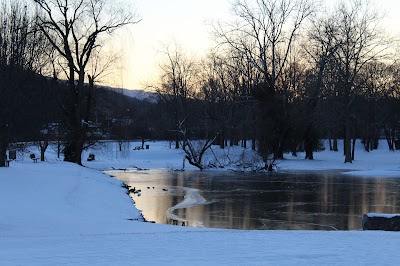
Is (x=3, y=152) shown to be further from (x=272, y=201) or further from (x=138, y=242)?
(x=138, y=242)

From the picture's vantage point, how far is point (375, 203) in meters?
21.0

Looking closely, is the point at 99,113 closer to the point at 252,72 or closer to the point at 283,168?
the point at 283,168

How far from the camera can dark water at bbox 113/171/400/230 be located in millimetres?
16438

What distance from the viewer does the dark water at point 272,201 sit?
647 inches

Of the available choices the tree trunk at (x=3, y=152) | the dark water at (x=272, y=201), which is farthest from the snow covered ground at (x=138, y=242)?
the tree trunk at (x=3, y=152)

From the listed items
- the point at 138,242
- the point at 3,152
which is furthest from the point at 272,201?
the point at 3,152

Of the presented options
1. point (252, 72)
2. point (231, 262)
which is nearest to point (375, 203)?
point (231, 262)

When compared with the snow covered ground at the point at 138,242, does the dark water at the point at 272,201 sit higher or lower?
lower

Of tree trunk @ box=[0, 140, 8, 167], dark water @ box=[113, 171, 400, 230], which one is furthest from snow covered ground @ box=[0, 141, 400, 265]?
tree trunk @ box=[0, 140, 8, 167]

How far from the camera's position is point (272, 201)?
21672 millimetres

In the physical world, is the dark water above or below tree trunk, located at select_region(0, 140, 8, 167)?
below

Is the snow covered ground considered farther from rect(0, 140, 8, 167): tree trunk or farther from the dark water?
rect(0, 140, 8, 167): tree trunk

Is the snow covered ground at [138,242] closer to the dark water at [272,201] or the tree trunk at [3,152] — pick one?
the dark water at [272,201]

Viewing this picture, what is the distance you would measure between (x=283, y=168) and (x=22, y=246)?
37.0 metres
